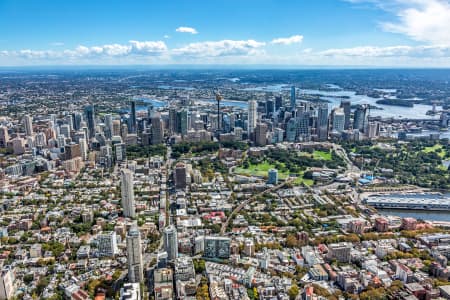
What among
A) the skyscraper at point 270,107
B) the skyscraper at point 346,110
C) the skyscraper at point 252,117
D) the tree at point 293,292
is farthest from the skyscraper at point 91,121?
the tree at point 293,292

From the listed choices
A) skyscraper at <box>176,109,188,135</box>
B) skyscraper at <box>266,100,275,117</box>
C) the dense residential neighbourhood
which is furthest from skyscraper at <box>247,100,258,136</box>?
skyscraper at <box>266,100,275,117</box>

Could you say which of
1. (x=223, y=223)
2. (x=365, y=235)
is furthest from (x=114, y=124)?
(x=365, y=235)

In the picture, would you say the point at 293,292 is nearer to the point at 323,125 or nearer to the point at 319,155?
the point at 319,155

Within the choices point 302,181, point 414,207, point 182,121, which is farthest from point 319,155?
point 182,121

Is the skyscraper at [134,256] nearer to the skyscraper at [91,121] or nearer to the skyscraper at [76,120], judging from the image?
the skyscraper at [91,121]

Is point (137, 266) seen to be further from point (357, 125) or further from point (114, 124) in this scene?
point (357, 125)

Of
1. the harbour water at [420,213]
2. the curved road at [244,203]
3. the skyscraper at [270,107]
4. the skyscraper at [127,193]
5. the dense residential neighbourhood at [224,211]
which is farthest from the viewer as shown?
the skyscraper at [270,107]
